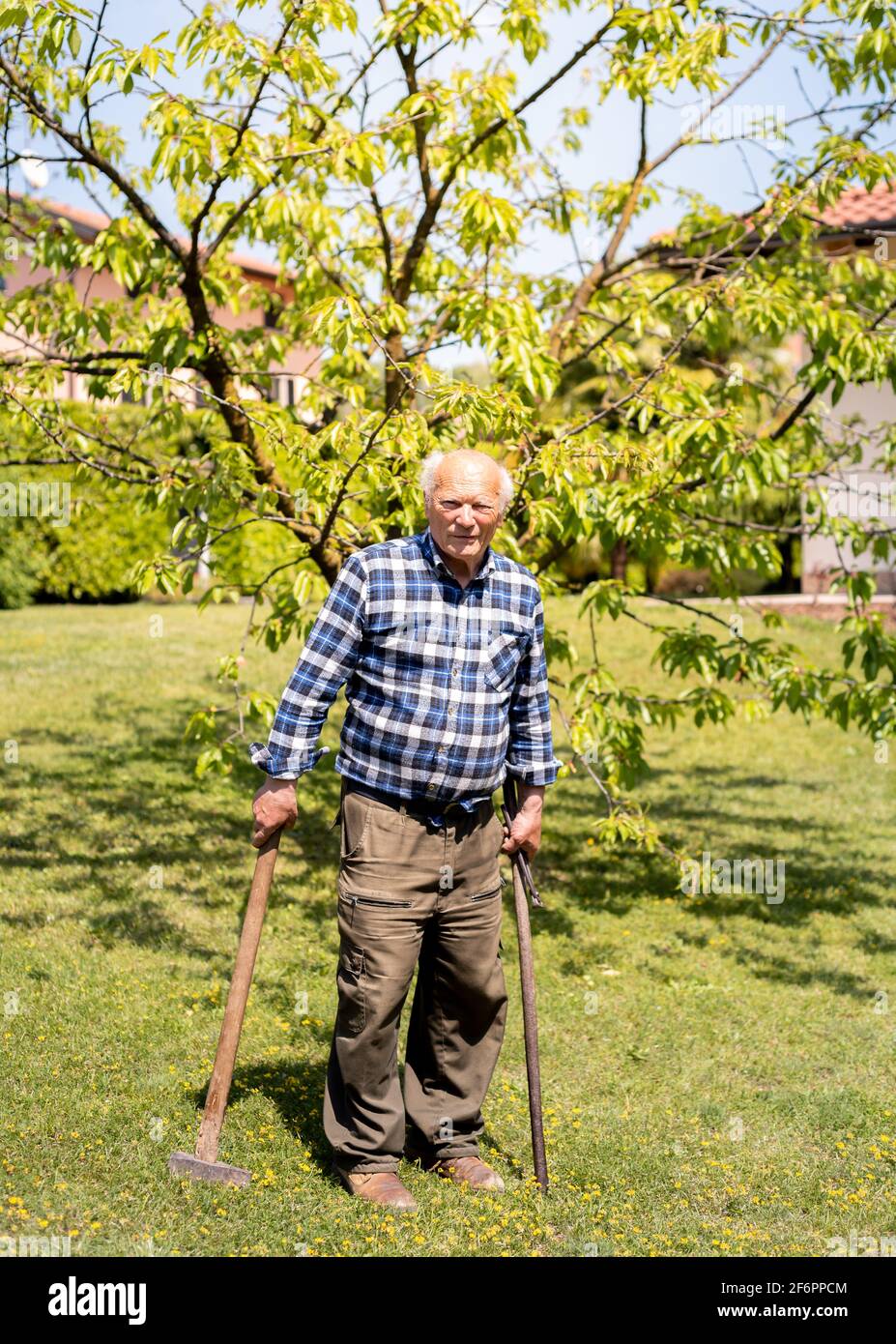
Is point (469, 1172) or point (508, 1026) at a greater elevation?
A: point (469, 1172)

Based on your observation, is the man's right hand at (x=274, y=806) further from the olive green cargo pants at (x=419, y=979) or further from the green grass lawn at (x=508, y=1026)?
the green grass lawn at (x=508, y=1026)

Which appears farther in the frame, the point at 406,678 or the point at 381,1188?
the point at 381,1188

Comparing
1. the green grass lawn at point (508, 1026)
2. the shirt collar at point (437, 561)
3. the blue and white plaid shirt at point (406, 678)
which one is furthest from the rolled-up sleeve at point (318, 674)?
the green grass lawn at point (508, 1026)

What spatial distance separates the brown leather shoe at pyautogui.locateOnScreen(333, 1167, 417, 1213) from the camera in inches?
155

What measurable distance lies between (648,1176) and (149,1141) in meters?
1.55

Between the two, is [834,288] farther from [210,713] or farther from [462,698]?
[462,698]

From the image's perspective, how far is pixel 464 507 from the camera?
3.80 metres

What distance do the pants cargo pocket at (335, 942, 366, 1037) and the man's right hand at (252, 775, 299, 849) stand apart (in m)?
0.39

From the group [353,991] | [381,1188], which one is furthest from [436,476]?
[381,1188]

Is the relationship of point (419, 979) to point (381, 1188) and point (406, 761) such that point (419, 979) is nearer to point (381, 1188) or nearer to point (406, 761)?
point (381, 1188)

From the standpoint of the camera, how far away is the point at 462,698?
12.7 feet

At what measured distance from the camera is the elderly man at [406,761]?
12.6 feet

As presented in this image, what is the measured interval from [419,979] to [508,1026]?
1.67m
